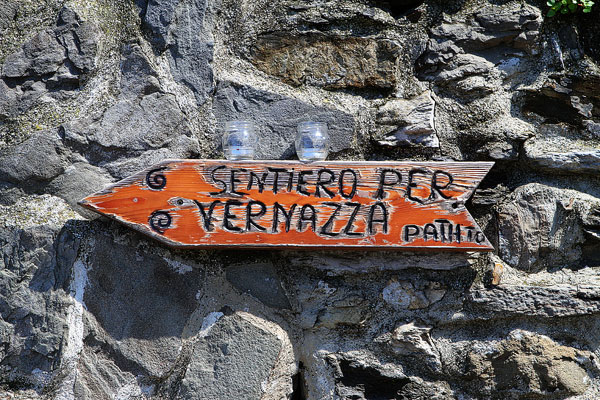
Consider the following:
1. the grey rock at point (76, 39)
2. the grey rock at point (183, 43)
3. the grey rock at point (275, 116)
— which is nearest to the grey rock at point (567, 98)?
the grey rock at point (275, 116)

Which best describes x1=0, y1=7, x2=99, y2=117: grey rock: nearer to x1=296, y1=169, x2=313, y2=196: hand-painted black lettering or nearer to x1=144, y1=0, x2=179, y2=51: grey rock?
x1=144, y1=0, x2=179, y2=51: grey rock

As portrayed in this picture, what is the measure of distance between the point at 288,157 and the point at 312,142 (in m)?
0.09

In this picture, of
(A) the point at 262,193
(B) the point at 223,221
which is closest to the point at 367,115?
(A) the point at 262,193

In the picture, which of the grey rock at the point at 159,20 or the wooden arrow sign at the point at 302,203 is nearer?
the wooden arrow sign at the point at 302,203

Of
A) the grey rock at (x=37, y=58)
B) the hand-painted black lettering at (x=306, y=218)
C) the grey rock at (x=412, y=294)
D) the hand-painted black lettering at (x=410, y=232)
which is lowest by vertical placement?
the grey rock at (x=412, y=294)

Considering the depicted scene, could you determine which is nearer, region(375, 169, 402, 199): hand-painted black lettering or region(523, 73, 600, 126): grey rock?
region(375, 169, 402, 199): hand-painted black lettering

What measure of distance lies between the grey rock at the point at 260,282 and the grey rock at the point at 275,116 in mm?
276

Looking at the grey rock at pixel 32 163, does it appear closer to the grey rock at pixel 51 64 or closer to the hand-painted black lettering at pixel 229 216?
the grey rock at pixel 51 64

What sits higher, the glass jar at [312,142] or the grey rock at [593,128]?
the grey rock at [593,128]

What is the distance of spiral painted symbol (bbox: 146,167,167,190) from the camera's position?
3.97ft

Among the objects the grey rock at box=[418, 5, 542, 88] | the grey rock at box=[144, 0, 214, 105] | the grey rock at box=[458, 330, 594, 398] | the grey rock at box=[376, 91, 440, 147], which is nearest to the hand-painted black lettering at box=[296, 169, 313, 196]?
the grey rock at box=[376, 91, 440, 147]

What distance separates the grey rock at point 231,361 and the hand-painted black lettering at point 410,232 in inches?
15.1

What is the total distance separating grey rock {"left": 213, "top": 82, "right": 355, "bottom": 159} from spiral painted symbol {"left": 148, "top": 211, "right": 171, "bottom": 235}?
10.7 inches

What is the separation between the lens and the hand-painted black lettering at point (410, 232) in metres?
1.23
